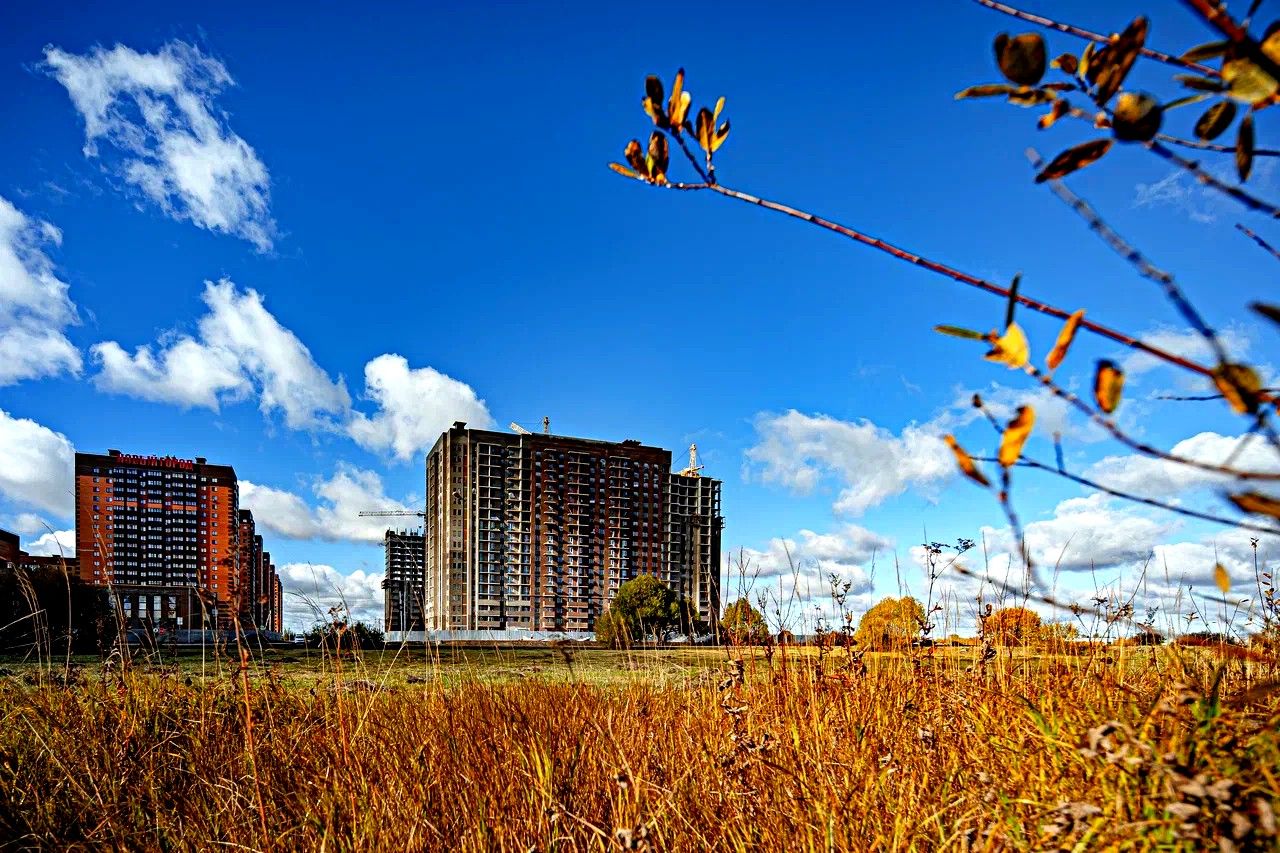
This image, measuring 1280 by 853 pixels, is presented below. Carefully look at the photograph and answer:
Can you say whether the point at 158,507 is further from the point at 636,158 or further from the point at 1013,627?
the point at 636,158

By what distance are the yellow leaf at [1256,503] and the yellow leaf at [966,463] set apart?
19 centimetres

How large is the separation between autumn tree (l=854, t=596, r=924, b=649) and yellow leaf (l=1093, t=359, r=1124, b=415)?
3515mm

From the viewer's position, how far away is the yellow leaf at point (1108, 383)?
63cm

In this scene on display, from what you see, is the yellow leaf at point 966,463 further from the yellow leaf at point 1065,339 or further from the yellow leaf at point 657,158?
the yellow leaf at point 657,158

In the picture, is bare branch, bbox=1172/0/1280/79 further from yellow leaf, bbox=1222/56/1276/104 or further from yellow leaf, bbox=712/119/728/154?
yellow leaf, bbox=712/119/728/154

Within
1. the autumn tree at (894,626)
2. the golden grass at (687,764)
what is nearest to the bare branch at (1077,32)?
the golden grass at (687,764)

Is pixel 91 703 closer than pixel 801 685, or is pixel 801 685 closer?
pixel 801 685

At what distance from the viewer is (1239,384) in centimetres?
60

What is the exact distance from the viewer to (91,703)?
178 inches

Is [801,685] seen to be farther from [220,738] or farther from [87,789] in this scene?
[87,789]

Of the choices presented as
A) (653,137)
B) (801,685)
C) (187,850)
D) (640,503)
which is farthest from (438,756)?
(640,503)

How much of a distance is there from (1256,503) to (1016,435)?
0.55 ft

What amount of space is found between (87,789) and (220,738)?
22.7 inches

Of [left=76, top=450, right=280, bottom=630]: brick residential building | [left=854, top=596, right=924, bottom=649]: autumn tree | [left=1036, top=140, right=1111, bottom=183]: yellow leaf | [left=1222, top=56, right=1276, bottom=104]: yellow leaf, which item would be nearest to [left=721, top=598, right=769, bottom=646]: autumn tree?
[left=854, top=596, right=924, bottom=649]: autumn tree
